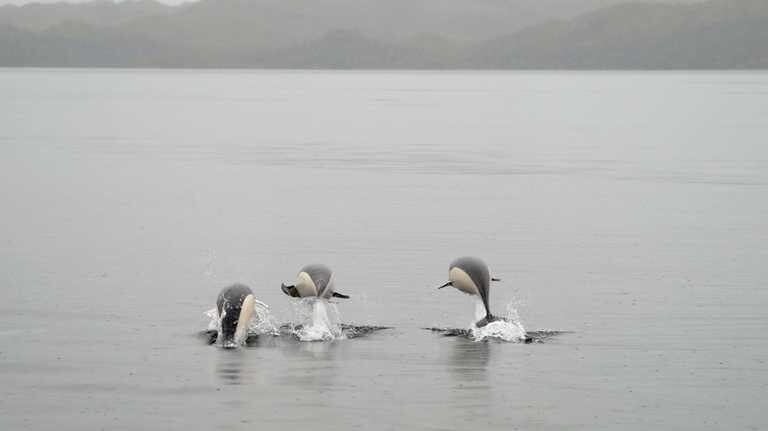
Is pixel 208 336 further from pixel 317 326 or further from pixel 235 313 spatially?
pixel 317 326

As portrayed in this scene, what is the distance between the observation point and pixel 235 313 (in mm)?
24828

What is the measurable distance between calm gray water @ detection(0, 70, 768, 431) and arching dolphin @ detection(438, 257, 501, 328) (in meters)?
0.85

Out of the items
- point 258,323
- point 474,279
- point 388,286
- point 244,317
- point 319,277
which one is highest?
point 388,286

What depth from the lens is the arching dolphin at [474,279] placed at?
25609 millimetres

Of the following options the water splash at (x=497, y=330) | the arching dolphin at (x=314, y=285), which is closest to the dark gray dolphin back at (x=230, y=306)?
the arching dolphin at (x=314, y=285)

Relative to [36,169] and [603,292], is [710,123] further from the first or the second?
[603,292]

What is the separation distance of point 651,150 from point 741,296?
56048 millimetres

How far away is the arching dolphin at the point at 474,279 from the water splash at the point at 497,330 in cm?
12

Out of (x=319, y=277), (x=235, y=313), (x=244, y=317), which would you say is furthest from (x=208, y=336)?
(x=319, y=277)

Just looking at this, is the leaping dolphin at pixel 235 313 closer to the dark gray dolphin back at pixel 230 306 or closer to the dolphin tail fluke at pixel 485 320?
the dark gray dolphin back at pixel 230 306

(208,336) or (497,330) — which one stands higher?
(497,330)

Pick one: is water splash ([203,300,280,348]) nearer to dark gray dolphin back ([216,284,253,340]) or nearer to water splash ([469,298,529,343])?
dark gray dolphin back ([216,284,253,340])

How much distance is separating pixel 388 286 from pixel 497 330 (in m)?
6.21

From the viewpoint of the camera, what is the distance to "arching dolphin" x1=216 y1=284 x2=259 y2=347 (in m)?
24.5
